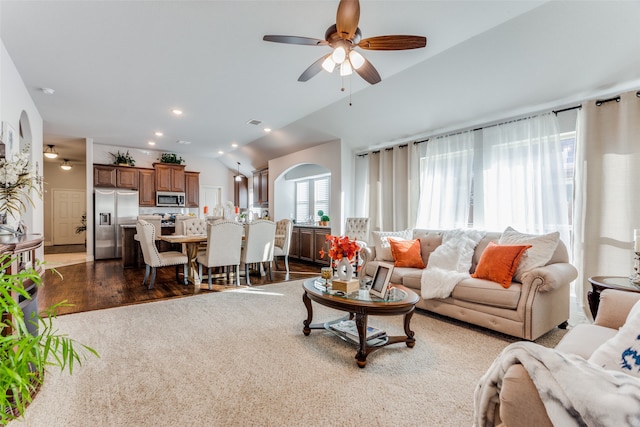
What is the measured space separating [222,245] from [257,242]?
587 millimetres

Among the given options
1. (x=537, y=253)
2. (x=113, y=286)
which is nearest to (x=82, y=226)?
(x=113, y=286)

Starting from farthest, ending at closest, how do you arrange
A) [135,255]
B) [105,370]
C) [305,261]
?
[305,261] < [135,255] < [105,370]

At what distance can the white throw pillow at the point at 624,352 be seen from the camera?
1.00 m

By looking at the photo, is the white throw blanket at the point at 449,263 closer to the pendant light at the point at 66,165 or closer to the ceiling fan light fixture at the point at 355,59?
the ceiling fan light fixture at the point at 355,59

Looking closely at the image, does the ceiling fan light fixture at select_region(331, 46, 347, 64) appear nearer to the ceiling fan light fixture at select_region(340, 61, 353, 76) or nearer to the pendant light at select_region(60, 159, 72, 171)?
the ceiling fan light fixture at select_region(340, 61, 353, 76)

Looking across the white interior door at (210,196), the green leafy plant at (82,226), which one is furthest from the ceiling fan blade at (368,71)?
the green leafy plant at (82,226)

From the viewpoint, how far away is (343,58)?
7.68 feet

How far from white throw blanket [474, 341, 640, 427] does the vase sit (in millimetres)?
1788

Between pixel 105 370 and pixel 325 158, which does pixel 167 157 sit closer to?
pixel 325 158

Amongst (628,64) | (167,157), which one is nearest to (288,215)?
(167,157)

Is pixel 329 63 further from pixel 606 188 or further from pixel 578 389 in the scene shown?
pixel 606 188

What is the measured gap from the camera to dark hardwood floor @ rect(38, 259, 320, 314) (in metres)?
3.78

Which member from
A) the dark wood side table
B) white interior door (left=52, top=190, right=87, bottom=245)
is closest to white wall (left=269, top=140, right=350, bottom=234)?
the dark wood side table

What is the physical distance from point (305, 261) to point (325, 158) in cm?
236
